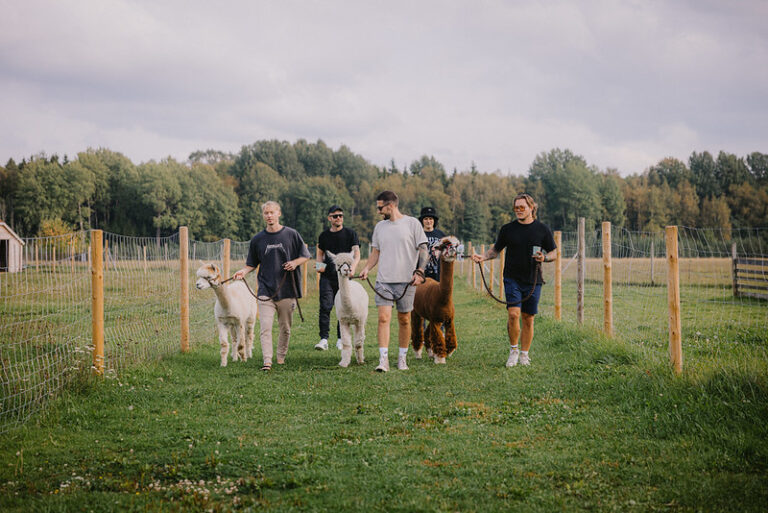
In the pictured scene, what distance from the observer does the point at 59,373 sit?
6.19 metres

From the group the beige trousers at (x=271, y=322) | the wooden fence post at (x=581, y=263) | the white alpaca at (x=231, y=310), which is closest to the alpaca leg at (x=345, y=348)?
the beige trousers at (x=271, y=322)

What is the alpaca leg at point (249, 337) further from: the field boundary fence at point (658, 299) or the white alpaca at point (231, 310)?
the field boundary fence at point (658, 299)

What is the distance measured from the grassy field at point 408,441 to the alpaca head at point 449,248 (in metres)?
1.49

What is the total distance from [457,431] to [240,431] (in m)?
1.88

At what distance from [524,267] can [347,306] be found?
2432 mm

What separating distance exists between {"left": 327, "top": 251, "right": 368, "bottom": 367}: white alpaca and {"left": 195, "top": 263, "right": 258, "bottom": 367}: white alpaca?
5.08 ft

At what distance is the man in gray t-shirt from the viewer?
817 cm

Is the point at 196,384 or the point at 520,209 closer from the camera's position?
the point at 196,384

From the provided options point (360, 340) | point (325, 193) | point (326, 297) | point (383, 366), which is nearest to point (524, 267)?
point (383, 366)

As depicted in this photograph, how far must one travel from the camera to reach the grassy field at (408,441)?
3709 mm

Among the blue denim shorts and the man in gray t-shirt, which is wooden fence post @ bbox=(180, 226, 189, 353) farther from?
the blue denim shorts

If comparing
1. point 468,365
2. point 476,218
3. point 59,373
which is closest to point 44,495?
point 59,373

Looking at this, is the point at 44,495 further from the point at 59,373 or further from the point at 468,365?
the point at 468,365

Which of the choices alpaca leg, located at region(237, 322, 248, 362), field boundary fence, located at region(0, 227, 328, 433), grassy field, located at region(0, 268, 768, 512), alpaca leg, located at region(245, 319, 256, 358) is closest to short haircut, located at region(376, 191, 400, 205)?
grassy field, located at region(0, 268, 768, 512)
